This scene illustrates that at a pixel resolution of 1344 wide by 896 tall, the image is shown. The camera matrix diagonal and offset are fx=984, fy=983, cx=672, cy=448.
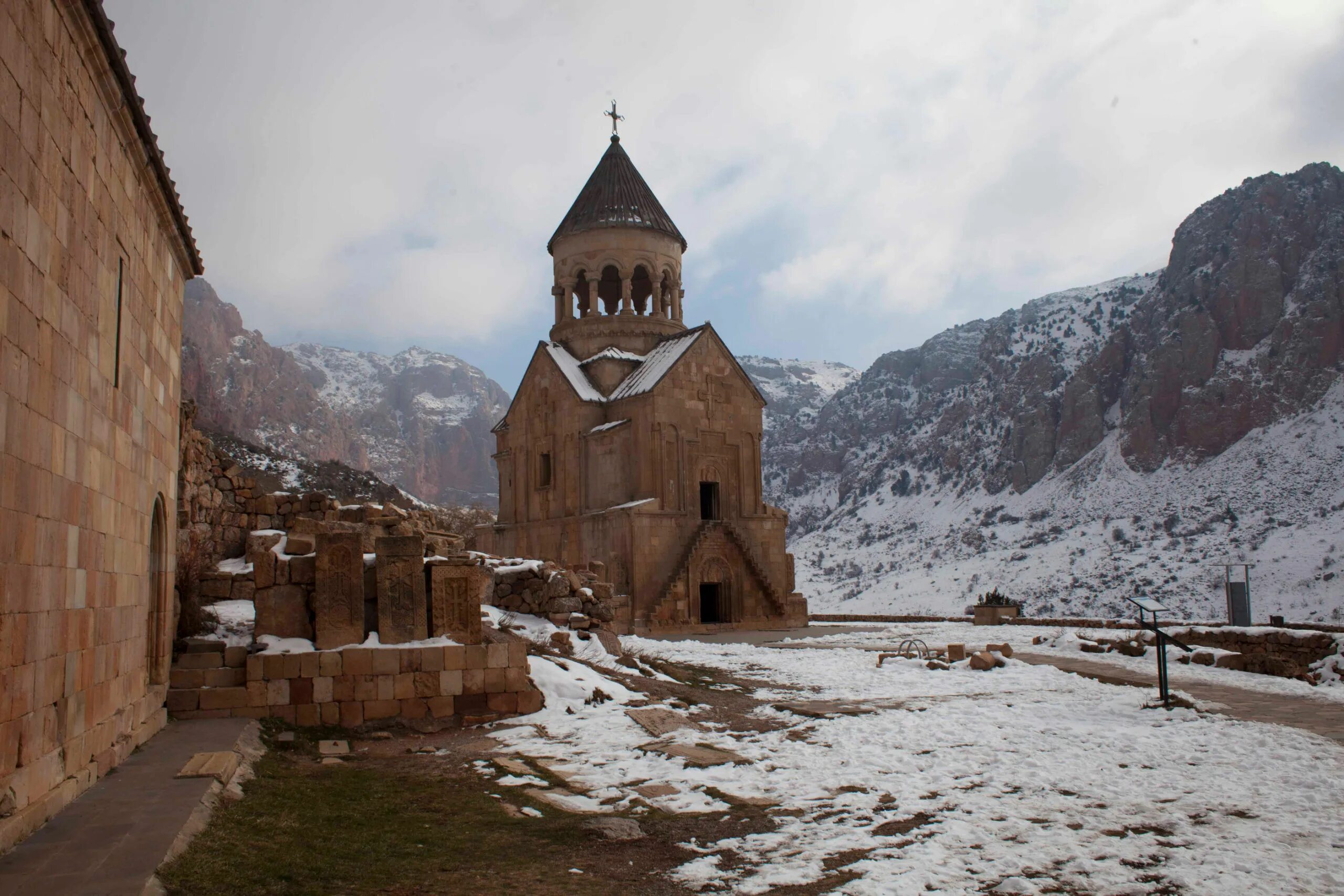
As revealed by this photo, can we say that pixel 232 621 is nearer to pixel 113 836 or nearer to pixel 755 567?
pixel 113 836

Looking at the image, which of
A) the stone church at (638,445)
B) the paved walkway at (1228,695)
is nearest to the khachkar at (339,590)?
the paved walkway at (1228,695)

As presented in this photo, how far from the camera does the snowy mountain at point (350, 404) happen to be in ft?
265

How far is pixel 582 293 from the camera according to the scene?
1150 inches

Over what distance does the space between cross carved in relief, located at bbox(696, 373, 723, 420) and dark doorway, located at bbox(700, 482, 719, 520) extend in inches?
70.9

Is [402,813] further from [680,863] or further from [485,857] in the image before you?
[680,863]

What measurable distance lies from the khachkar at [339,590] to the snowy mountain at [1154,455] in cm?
3893

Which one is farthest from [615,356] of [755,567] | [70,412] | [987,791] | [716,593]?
[70,412]

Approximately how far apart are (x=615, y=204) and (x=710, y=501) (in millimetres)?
9157

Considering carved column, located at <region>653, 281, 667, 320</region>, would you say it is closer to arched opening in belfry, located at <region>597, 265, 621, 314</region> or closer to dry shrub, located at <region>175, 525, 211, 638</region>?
arched opening in belfry, located at <region>597, 265, 621, 314</region>

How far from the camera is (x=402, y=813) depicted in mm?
6102

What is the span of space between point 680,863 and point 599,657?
24.0 feet


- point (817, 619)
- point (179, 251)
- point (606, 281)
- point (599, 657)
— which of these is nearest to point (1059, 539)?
point (817, 619)

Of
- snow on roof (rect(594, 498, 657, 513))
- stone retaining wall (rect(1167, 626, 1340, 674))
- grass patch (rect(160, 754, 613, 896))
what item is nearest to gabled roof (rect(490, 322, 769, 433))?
snow on roof (rect(594, 498, 657, 513))

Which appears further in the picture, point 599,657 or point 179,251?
point 599,657
